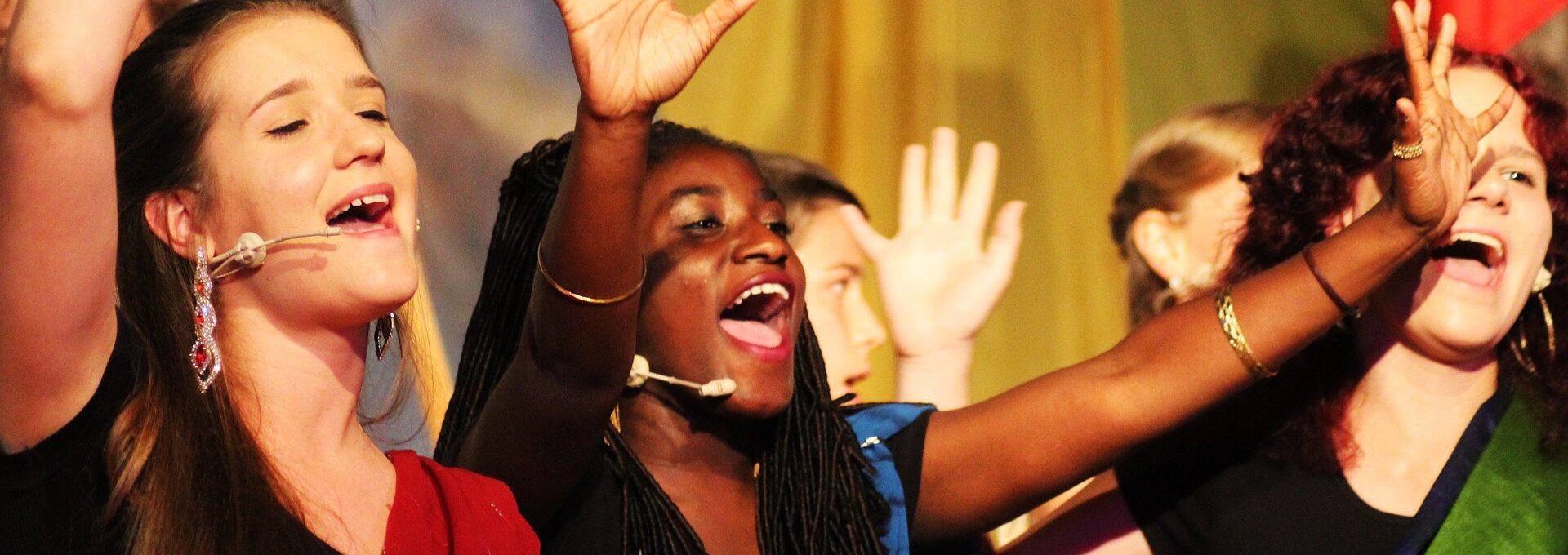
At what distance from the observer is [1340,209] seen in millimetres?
2176

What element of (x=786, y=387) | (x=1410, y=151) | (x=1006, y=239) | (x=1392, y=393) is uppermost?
(x=1410, y=151)

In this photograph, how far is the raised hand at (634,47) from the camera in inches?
58.1

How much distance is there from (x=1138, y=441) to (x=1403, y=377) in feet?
1.47

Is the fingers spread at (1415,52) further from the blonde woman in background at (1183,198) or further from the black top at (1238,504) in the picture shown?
the blonde woman in background at (1183,198)

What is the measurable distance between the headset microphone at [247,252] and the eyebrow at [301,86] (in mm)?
117

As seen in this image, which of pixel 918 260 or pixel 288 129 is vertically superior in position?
pixel 288 129

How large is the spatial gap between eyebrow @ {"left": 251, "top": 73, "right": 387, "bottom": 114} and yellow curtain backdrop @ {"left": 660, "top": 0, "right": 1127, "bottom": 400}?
154cm

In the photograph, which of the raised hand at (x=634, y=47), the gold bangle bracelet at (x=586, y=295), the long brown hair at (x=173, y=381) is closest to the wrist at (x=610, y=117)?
the raised hand at (x=634, y=47)

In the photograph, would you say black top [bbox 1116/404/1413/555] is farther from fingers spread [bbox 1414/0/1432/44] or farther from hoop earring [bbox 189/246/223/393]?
hoop earring [bbox 189/246/223/393]

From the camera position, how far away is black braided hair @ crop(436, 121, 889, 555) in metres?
1.86

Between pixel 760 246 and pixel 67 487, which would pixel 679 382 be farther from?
pixel 67 487

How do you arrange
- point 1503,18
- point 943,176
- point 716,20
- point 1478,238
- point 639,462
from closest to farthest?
point 716,20 → point 639,462 → point 1478,238 → point 943,176 → point 1503,18

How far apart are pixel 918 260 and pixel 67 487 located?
1398 mm

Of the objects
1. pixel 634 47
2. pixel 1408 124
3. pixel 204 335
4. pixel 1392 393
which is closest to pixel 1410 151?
pixel 1408 124
